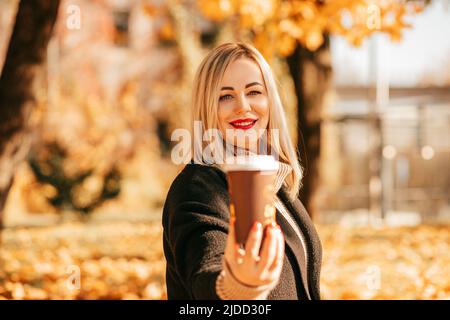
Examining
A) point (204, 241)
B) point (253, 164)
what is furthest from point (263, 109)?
point (253, 164)

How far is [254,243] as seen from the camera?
1.46 meters

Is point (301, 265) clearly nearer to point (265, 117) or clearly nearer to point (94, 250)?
point (265, 117)

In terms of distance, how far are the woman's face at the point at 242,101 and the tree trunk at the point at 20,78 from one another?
3473 mm

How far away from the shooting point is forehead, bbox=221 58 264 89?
6.54ft

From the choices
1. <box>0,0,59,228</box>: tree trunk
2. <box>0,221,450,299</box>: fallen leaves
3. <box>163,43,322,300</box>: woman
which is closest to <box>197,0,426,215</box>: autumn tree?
<box>0,221,450,299</box>: fallen leaves

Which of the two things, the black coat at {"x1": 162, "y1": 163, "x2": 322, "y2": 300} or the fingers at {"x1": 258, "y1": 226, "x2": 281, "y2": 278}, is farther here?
the black coat at {"x1": 162, "y1": 163, "x2": 322, "y2": 300}

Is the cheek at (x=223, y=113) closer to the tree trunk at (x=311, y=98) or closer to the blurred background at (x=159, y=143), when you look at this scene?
the blurred background at (x=159, y=143)

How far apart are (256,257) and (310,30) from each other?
5.56m

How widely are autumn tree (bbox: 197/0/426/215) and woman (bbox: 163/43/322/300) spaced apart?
119 inches

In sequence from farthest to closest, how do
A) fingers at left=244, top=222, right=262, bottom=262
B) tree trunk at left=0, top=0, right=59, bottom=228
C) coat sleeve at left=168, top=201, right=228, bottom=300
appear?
1. tree trunk at left=0, top=0, right=59, bottom=228
2. coat sleeve at left=168, top=201, right=228, bottom=300
3. fingers at left=244, top=222, right=262, bottom=262

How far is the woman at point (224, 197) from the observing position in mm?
1734

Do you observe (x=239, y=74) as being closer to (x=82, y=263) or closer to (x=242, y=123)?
(x=242, y=123)

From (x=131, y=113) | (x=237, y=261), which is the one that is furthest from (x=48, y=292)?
(x=131, y=113)

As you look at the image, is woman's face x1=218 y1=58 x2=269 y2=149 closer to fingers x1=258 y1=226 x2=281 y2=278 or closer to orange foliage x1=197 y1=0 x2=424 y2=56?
fingers x1=258 y1=226 x2=281 y2=278
